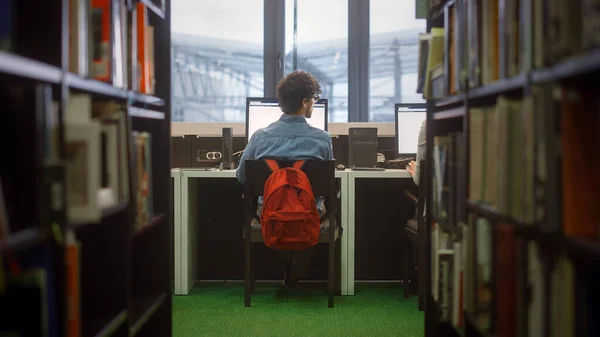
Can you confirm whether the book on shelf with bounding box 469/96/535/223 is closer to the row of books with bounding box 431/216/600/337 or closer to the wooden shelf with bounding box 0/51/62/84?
the row of books with bounding box 431/216/600/337

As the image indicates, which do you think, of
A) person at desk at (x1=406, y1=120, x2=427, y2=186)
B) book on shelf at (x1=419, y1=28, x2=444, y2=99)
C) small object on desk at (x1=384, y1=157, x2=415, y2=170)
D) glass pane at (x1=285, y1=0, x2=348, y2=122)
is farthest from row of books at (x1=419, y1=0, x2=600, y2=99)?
glass pane at (x1=285, y1=0, x2=348, y2=122)

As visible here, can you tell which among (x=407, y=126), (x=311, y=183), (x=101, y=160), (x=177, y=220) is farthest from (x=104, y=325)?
(x=407, y=126)

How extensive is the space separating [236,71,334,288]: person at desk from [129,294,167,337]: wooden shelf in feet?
2.66

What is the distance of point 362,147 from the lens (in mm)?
3158

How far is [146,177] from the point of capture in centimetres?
185

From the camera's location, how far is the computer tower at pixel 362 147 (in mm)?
3141

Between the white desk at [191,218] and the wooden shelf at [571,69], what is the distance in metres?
1.79

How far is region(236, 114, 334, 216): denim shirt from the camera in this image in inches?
107

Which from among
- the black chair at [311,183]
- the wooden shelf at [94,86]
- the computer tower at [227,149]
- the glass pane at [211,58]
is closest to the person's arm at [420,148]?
the black chair at [311,183]

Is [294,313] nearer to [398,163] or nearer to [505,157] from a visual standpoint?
[398,163]

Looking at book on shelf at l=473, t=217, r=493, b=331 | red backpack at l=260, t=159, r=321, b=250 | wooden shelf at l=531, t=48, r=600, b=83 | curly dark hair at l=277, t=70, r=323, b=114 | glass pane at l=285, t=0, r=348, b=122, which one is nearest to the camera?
wooden shelf at l=531, t=48, r=600, b=83

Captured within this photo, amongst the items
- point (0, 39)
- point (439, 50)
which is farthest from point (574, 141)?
point (0, 39)

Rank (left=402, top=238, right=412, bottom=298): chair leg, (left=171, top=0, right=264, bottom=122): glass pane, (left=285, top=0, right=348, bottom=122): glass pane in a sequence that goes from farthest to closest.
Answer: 1. (left=171, top=0, right=264, bottom=122): glass pane
2. (left=285, top=0, right=348, bottom=122): glass pane
3. (left=402, top=238, right=412, bottom=298): chair leg

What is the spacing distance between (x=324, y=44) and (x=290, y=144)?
2.74 m
